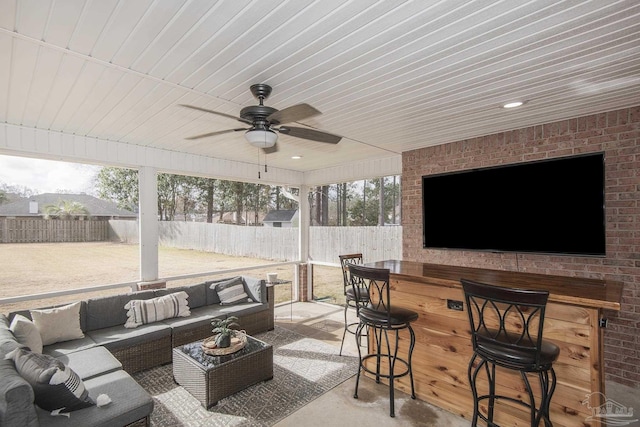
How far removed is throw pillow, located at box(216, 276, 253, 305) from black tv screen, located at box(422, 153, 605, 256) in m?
2.78

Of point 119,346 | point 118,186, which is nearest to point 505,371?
point 119,346

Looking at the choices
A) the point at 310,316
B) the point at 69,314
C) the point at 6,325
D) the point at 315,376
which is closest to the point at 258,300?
the point at 310,316

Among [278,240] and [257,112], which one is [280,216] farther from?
[257,112]

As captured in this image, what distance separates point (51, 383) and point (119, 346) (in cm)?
138

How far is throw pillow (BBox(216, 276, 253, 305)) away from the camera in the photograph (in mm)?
4414

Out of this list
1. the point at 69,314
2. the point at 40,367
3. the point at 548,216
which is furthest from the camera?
the point at 548,216

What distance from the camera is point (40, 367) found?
6.18 ft

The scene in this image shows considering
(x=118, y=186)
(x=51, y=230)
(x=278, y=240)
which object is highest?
(x=118, y=186)

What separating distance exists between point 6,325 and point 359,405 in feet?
10.4

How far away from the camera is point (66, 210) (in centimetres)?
434

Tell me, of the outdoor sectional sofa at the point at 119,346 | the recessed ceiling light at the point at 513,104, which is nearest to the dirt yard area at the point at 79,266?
the outdoor sectional sofa at the point at 119,346

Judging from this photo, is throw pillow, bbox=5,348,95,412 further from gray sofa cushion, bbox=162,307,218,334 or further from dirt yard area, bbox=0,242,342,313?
dirt yard area, bbox=0,242,342,313

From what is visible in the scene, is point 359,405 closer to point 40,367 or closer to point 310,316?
point 40,367

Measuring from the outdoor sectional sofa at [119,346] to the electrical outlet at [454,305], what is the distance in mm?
2379
